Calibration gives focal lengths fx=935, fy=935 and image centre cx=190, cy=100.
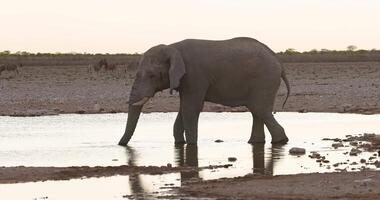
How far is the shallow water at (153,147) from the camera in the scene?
1270 centimetres

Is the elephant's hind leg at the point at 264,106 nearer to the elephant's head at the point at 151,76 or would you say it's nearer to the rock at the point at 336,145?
the rock at the point at 336,145

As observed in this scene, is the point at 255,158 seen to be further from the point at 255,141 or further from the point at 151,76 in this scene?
the point at 151,76

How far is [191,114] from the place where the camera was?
59.2 feet

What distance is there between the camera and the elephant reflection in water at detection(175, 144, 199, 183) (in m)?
13.2

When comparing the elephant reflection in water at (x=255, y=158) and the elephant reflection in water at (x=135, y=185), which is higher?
the elephant reflection in water at (x=135, y=185)

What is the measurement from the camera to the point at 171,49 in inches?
729

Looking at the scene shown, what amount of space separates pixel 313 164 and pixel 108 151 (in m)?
4.23

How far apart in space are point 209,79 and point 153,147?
2.03 meters

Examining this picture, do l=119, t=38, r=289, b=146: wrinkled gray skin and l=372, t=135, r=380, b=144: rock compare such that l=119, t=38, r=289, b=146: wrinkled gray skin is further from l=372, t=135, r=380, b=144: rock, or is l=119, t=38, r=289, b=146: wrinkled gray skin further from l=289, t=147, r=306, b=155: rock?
l=289, t=147, r=306, b=155: rock

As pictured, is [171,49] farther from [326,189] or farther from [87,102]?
[87,102]

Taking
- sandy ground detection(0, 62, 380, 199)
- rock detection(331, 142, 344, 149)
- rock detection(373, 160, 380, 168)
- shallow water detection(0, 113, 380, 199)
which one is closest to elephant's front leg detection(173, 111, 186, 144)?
shallow water detection(0, 113, 380, 199)

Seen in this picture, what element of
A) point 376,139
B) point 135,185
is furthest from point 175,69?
point 135,185

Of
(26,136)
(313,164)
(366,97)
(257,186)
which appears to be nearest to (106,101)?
(366,97)

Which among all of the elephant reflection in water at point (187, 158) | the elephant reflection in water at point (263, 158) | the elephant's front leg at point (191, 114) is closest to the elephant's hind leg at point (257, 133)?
the elephant reflection in water at point (263, 158)
